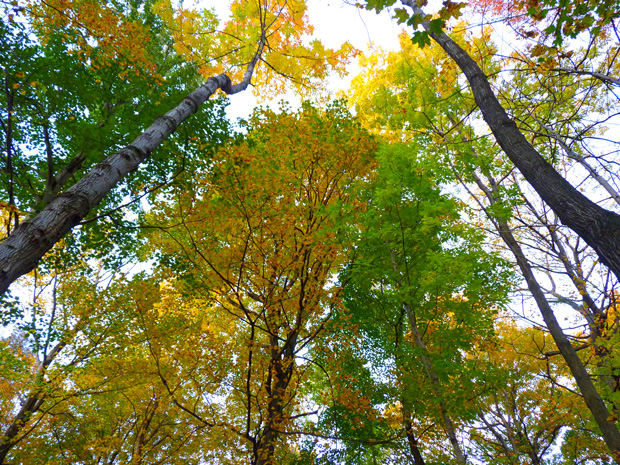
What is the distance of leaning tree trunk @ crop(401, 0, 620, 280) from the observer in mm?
2059

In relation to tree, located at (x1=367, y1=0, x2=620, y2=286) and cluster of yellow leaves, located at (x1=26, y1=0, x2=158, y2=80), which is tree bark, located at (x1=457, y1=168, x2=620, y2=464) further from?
cluster of yellow leaves, located at (x1=26, y1=0, x2=158, y2=80)

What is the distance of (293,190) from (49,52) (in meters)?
6.22

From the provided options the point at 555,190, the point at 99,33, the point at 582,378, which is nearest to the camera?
the point at 555,190

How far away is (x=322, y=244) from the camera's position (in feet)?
16.9

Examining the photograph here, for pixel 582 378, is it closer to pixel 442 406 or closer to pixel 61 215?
pixel 442 406

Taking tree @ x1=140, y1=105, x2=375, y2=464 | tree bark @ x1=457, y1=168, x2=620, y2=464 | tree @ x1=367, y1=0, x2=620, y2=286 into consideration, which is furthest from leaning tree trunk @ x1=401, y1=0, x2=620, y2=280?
tree @ x1=140, y1=105, x2=375, y2=464

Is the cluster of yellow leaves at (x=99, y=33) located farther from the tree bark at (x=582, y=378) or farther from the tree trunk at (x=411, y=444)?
the tree trunk at (x=411, y=444)

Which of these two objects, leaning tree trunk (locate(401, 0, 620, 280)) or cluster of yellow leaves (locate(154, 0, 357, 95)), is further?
cluster of yellow leaves (locate(154, 0, 357, 95))

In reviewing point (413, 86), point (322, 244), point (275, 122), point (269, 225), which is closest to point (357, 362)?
point (322, 244)

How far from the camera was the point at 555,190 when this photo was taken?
2.54m

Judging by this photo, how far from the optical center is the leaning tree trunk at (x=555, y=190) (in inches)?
81.0

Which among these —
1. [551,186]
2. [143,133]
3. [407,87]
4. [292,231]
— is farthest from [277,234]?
[407,87]

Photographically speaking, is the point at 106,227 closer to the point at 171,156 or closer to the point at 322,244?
the point at 171,156

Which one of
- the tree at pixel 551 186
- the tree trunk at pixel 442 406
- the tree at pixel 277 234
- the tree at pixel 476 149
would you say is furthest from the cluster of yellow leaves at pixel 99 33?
the tree trunk at pixel 442 406
